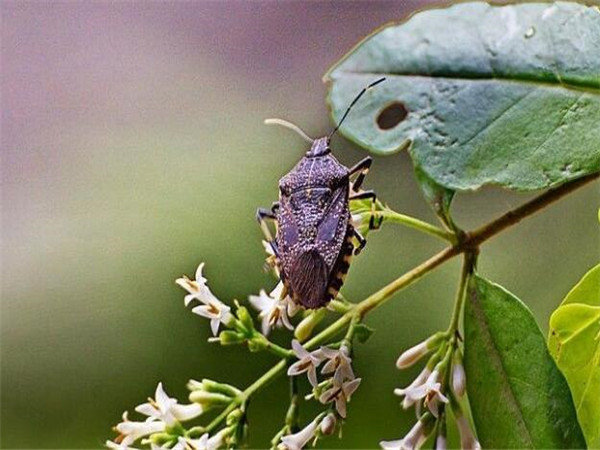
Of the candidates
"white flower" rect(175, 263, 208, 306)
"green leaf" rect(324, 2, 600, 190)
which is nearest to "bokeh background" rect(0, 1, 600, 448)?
"green leaf" rect(324, 2, 600, 190)

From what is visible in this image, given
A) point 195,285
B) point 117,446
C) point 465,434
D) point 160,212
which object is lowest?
point 465,434

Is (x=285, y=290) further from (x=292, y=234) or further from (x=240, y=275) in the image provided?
(x=240, y=275)

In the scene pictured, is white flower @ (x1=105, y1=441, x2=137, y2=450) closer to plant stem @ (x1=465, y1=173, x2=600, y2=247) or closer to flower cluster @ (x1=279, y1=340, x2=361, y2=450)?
flower cluster @ (x1=279, y1=340, x2=361, y2=450)

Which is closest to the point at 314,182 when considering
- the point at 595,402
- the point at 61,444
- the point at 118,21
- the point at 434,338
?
the point at 434,338

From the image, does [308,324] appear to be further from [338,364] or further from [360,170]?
[360,170]

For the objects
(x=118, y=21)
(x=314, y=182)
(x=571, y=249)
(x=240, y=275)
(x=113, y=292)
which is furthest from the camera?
(x=118, y=21)

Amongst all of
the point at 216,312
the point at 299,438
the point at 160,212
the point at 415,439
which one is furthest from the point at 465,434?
the point at 160,212

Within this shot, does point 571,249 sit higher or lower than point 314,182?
higher
